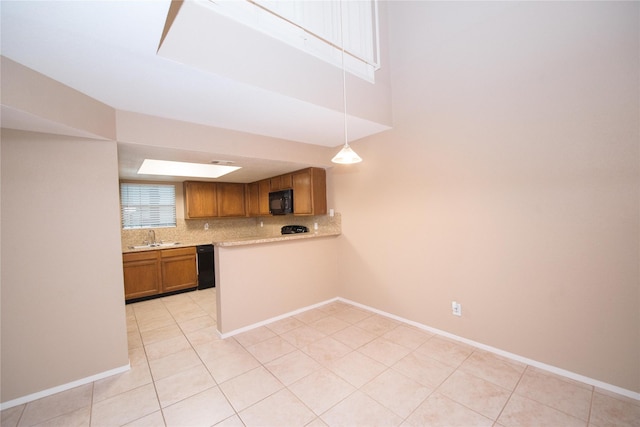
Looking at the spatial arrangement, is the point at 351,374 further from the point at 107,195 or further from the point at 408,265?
the point at 107,195

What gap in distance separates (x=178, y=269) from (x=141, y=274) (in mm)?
534

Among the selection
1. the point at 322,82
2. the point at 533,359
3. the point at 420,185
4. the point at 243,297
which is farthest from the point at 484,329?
the point at 322,82

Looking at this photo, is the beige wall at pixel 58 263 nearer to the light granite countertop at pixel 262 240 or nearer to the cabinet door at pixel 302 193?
the light granite countertop at pixel 262 240

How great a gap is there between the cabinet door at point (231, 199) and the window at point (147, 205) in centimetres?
87

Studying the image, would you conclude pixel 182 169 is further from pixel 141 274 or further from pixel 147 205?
pixel 141 274

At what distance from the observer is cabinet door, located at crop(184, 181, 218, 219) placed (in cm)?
490

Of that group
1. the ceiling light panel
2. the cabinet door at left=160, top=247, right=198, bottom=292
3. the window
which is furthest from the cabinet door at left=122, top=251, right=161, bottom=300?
the ceiling light panel

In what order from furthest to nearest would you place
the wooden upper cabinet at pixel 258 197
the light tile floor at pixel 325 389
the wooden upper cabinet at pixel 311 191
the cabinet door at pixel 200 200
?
the wooden upper cabinet at pixel 258 197, the cabinet door at pixel 200 200, the wooden upper cabinet at pixel 311 191, the light tile floor at pixel 325 389

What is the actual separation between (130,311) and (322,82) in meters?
4.03

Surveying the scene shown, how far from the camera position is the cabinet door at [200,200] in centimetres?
490

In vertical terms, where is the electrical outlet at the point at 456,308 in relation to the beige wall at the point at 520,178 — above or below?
below

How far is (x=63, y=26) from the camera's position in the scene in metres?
1.36

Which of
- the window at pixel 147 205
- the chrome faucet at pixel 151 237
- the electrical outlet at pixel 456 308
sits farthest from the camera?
the chrome faucet at pixel 151 237

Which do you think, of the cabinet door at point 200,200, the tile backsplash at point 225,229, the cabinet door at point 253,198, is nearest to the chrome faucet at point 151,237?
the tile backsplash at point 225,229
